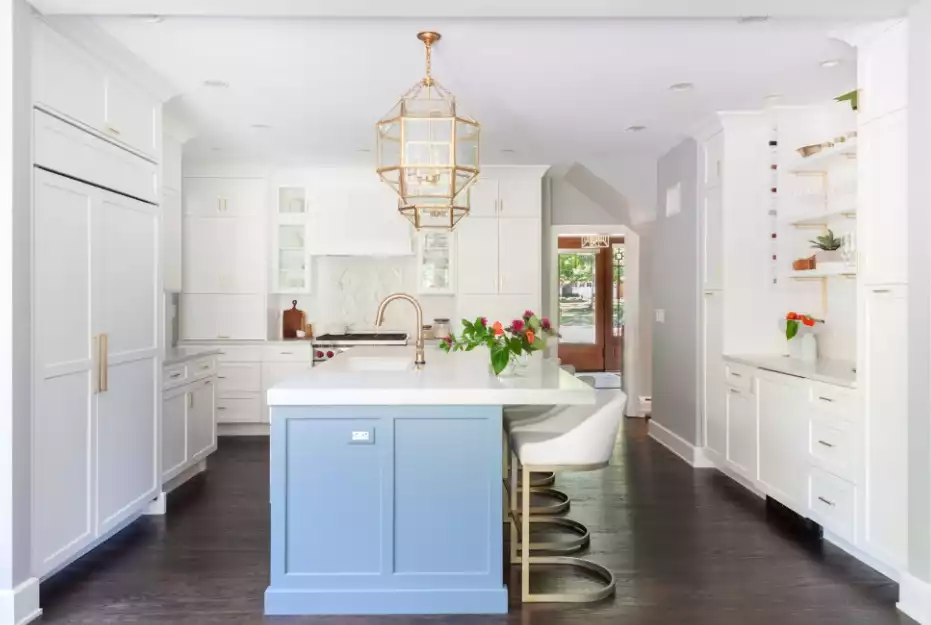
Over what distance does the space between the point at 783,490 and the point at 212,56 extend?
12.6 ft

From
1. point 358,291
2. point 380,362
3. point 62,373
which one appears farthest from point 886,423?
point 358,291

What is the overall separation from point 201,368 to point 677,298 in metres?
3.69

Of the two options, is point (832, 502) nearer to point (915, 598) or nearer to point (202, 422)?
point (915, 598)

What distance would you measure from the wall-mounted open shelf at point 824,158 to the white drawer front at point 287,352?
4.21 m

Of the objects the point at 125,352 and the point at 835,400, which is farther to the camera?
the point at 125,352

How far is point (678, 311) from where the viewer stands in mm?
6027

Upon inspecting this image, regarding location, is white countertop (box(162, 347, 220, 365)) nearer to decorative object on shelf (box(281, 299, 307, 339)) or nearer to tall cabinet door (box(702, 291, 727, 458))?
decorative object on shelf (box(281, 299, 307, 339))

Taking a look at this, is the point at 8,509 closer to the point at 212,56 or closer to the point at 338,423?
the point at 338,423

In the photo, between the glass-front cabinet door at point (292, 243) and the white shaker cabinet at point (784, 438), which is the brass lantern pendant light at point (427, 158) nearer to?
the white shaker cabinet at point (784, 438)

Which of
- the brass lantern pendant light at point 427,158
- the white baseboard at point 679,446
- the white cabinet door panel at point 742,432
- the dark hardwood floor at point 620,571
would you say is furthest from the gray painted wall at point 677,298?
the brass lantern pendant light at point 427,158

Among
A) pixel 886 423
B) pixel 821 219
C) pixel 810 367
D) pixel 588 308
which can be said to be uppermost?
pixel 821 219

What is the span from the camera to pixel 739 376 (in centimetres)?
480

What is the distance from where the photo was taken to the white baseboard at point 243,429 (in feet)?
22.3

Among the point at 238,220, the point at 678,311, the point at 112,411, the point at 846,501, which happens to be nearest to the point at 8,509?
the point at 112,411
